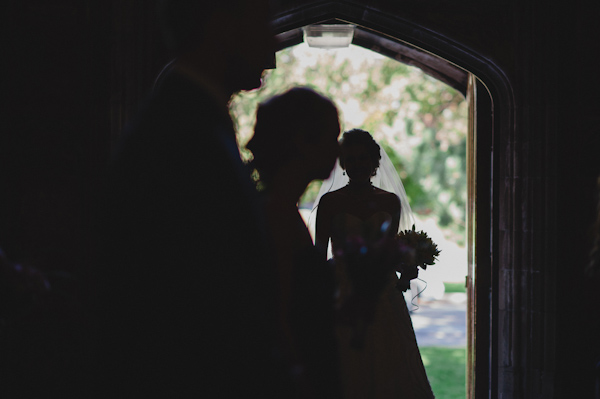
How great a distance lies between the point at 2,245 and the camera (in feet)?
11.9

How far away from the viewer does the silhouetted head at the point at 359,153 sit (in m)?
3.70

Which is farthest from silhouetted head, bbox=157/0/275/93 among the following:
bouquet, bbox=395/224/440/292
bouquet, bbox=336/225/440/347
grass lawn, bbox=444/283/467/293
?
grass lawn, bbox=444/283/467/293

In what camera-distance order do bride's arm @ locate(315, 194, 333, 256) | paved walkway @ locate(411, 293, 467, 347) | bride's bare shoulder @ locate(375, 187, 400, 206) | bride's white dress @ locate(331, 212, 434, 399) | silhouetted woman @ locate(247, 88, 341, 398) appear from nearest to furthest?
silhouetted woman @ locate(247, 88, 341, 398), bride's white dress @ locate(331, 212, 434, 399), bride's arm @ locate(315, 194, 333, 256), bride's bare shoulder @ locate(375, 187, 400, 206), paved walkway @ locate(411, 293, 467, 347)

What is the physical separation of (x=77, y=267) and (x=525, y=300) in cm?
266

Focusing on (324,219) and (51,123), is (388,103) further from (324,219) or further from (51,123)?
(51,123)

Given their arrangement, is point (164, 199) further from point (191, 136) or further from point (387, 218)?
point (387, 218)

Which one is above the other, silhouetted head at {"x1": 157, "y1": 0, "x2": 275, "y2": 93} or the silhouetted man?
silhouetted head at {"x1": 157, "y1": 0, "x2": 275, "y2": 93}

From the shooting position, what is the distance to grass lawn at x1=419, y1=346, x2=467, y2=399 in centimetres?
569

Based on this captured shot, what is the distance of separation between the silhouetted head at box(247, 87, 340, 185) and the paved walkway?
6.66 metres

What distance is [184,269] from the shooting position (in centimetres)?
68

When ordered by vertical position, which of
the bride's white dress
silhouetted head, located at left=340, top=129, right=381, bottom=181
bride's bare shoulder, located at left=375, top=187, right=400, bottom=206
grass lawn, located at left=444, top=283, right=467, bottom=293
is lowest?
the bride's white dress

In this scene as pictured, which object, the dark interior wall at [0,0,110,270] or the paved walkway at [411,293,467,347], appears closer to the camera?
the dark interior wall at [0,0,110,270]

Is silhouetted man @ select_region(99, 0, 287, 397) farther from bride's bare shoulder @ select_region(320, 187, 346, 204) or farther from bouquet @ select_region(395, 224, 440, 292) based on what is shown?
bride's bare shoulder @ select_region(320, 187, 346, 204)

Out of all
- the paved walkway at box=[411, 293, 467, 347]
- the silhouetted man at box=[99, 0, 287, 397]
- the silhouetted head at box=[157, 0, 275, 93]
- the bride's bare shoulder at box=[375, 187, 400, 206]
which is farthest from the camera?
the paved walkway at box=[411, 293, 467, 347]
